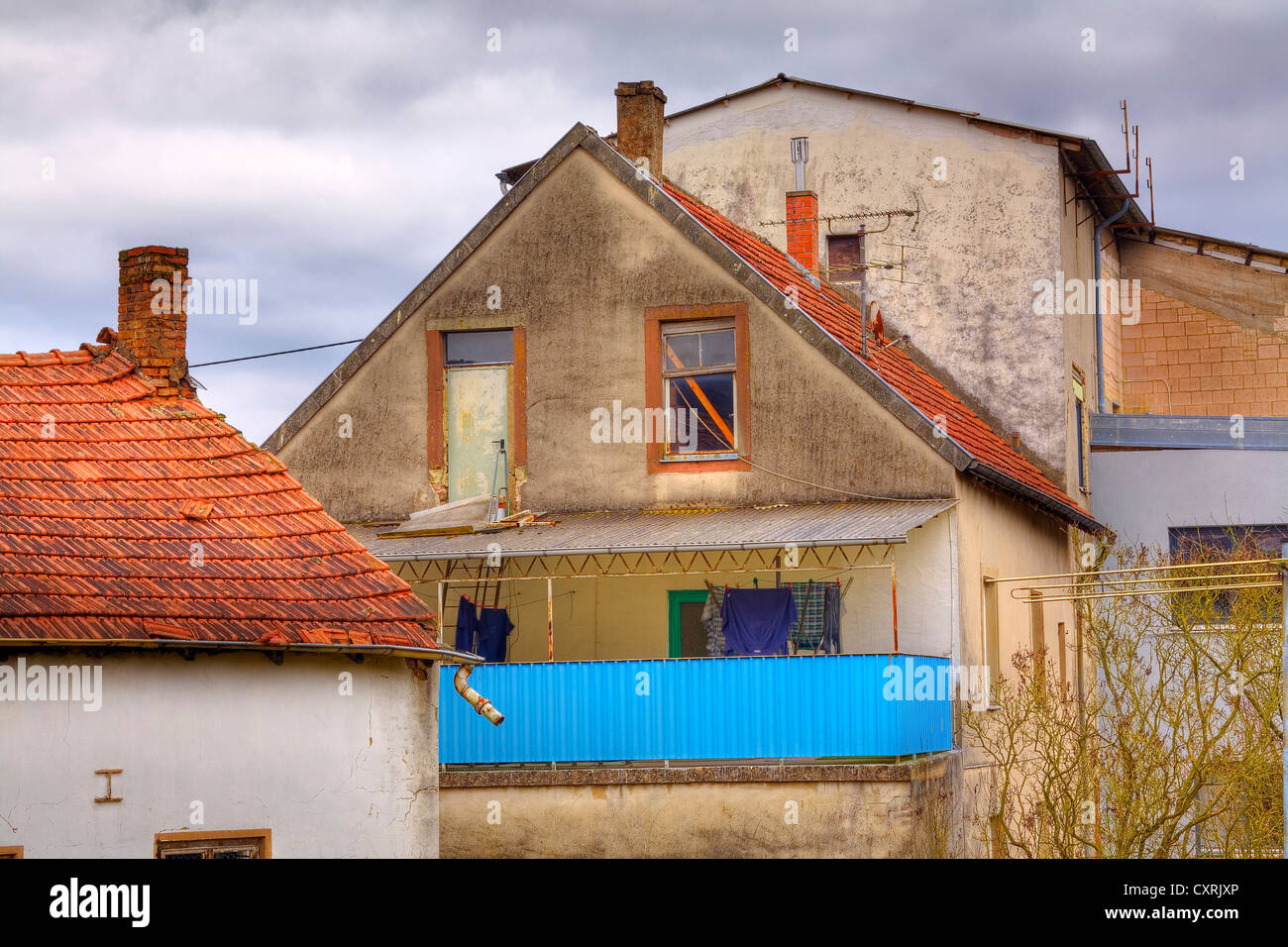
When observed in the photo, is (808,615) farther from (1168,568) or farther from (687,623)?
(1168,568)

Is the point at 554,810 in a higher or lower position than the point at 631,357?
lower

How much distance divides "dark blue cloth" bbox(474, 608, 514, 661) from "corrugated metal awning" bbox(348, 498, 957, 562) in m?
0.99

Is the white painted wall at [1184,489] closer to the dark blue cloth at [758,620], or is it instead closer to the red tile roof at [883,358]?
the red tile roof at [883,358]

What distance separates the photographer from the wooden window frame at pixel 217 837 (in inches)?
502

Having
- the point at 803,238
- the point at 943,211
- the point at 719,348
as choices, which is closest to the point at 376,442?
the point at 719,348

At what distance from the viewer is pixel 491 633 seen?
63.2 feet

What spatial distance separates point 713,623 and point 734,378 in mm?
2720

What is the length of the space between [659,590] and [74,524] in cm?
745

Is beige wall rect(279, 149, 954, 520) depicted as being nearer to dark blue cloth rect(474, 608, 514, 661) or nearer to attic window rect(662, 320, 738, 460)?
attic window rect(662, 320, 738, 460)

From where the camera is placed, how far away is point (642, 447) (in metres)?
19.5

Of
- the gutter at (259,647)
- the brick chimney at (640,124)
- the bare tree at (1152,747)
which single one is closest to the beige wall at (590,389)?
the brick chimney at (640,124)

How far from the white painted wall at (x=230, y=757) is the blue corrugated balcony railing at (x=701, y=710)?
109 inches
